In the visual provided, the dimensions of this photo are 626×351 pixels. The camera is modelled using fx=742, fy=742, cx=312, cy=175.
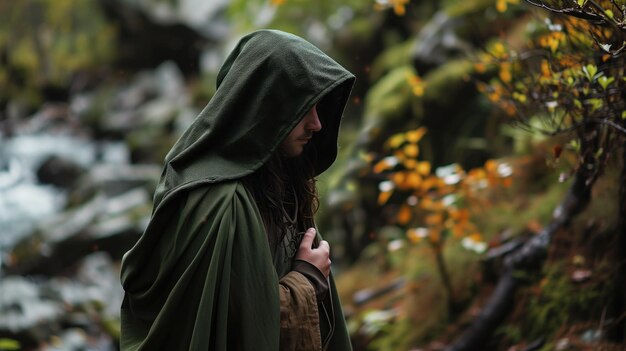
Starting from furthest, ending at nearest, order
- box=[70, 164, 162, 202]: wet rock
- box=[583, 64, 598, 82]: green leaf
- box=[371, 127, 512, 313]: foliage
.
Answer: box=[70, 164, 162, 202]: wet rock < box=[371, 127, 512, 313]: foliage < box=[583, 64, 598, 82]: green leaf

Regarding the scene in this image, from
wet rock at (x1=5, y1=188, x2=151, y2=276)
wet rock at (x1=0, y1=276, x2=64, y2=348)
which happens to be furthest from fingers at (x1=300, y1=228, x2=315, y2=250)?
wet rock at (x1=5, y1=188, x2=151, y2=276)

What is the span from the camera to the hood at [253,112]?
105 inches

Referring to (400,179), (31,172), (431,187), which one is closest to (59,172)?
(31,172)

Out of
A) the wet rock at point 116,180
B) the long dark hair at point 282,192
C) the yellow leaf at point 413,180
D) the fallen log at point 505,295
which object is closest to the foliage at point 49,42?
the wet rock at point 116,180

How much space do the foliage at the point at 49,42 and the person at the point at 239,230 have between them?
535 inches

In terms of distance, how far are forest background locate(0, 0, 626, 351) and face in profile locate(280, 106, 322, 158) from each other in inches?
48.5

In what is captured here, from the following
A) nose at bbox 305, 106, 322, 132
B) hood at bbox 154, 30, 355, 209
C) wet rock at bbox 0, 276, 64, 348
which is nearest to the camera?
hood at bbox 154, 30, 355, 209

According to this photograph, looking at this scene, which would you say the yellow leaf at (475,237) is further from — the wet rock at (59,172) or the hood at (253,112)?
the wet rock at (59,172)

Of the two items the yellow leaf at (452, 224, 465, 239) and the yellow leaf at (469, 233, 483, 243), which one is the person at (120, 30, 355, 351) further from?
the yellow leaf at (452, 224, 465, 239)

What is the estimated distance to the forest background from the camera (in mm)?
4258

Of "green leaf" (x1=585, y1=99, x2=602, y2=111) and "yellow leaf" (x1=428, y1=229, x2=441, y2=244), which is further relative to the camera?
"yellow leaf" (x1=428, y1=229, x2=441, y2=244)

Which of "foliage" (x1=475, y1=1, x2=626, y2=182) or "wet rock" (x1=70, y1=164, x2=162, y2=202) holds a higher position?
"wet rock" (x1=70, y1=164, x2=162, y2=202)

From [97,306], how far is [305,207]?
6.25m

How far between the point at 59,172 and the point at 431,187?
8440 mm
